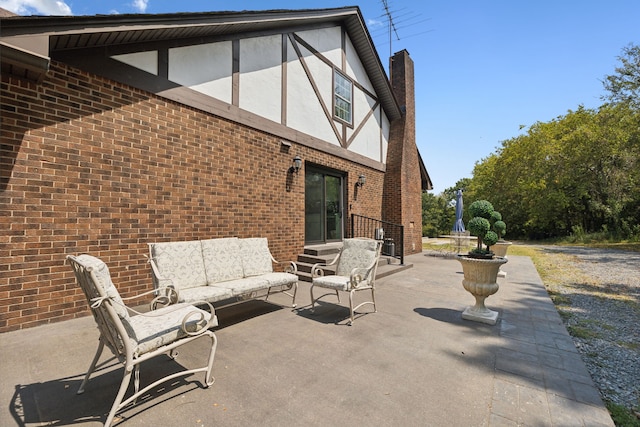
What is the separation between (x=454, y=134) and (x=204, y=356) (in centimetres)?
1622

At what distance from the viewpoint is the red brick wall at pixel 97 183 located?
323cm

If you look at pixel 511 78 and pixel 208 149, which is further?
pixel 511 78

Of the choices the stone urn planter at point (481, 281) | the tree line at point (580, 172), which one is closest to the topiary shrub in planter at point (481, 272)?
the stone urn planter at point (481, 281)

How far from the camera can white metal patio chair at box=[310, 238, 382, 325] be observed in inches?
157

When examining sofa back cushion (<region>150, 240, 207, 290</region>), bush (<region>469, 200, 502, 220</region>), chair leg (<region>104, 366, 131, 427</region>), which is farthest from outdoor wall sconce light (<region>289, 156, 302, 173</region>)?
chair leg (<region>104, 366, 131, 427</region>)

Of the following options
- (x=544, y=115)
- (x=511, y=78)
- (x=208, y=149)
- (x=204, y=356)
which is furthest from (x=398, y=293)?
(x=544, y=115)

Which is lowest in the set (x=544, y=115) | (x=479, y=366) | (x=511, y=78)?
(x=479, y=366)

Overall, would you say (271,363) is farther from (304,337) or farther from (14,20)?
(14,20)

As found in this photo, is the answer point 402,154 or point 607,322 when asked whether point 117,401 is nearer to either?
point 607,322

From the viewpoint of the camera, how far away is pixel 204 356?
2.74 m

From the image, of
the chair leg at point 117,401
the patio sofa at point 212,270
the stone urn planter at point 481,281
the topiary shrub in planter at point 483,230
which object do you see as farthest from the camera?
the topiary shrub in planter at point 483,230

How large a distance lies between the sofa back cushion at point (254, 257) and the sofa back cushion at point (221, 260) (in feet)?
0.37

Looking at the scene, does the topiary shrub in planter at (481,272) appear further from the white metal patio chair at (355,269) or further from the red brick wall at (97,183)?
the red brick wall at (97,183)

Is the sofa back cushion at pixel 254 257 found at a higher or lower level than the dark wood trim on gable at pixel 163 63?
lower
